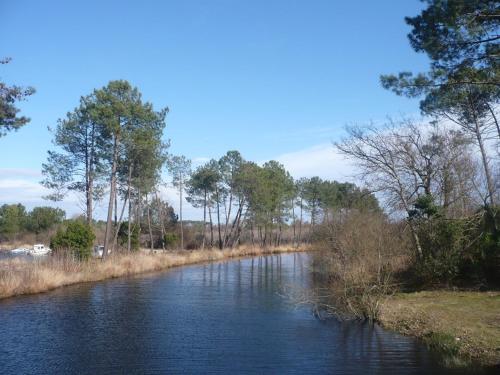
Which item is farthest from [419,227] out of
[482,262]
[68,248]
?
[68,248]

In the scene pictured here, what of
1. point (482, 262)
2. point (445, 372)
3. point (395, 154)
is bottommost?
point (445, 372)

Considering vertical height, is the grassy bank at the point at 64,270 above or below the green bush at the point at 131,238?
below

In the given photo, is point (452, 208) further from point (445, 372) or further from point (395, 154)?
point (445, 372)

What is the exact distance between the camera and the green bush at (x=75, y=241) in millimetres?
27547

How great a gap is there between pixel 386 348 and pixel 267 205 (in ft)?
159

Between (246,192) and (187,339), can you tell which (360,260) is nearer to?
(187,339)

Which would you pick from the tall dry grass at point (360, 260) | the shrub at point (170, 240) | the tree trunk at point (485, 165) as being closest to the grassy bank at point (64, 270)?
the tall dry grass at point (360, 260)

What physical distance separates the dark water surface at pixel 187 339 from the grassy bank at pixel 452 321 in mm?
502

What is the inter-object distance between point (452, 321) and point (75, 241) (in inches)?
835

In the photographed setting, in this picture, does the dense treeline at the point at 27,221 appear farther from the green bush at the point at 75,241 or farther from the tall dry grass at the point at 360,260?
the tall dry grass at the point at 360,260

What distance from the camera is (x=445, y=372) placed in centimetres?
1048

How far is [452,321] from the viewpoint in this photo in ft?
45.2

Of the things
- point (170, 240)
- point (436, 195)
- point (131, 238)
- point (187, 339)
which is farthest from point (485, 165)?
point (170, 240)

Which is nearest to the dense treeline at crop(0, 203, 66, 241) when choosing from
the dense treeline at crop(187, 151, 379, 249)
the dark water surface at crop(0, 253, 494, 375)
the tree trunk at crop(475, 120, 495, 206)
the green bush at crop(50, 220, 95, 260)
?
the dense treeline at crop(187, 151, 379, 249)
